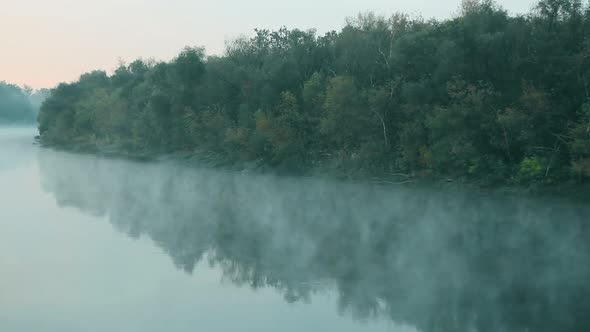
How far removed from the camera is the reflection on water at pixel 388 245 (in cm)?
1384

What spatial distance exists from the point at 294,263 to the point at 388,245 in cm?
399

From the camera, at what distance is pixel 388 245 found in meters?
20.4

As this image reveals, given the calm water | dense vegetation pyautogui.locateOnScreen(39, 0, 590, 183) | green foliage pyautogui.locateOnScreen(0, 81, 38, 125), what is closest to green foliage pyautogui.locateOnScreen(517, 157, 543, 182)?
dense vegetation pyautogui.locateOnScreen(39, 0, 590, 183)

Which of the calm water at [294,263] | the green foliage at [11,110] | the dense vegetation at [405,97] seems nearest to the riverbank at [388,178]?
the dense vegetation at [405,97]

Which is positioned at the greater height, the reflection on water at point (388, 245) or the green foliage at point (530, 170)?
the green foliage at point (530, 170)

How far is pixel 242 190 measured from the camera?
37.1 meters

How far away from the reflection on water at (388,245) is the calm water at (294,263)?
6 centimetres

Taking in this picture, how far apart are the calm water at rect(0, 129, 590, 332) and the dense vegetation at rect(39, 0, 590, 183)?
17.2 ft

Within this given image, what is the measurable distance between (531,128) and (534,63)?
14.6 feet

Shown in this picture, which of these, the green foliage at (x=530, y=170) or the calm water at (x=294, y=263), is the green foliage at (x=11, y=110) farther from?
the green foliage at (x=530, y=170)

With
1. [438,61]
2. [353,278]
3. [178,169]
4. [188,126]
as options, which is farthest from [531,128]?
[188,126]

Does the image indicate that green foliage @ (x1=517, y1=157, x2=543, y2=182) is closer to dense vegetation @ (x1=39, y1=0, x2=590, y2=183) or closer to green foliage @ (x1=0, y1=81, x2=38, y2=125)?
dense vegetation @ (x1=39, y1=0, x2=590, y2=183)

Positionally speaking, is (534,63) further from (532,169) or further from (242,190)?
(242,190)

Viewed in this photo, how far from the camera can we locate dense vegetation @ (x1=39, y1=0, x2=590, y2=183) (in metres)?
34.3
